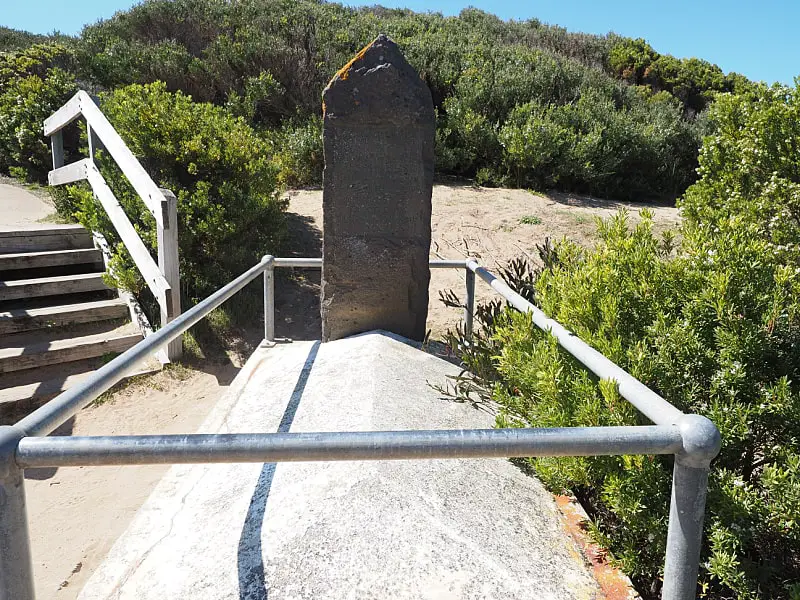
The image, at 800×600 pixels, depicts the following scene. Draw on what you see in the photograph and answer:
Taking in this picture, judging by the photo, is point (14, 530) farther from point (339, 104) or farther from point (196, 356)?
point (196, 356)

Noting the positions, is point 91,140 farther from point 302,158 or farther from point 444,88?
point 444,88

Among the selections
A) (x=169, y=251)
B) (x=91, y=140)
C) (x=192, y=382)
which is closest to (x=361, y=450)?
(x=169, y=251)

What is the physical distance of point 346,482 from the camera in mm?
2326

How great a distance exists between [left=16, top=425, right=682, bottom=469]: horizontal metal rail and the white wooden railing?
452cm

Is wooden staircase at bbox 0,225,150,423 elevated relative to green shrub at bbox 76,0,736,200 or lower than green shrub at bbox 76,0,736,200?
lower

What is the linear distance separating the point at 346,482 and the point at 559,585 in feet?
2.87

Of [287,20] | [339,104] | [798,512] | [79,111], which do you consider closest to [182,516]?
[798,512]

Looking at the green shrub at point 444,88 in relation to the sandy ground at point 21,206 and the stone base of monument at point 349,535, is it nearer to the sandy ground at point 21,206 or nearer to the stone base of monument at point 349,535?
the sandy ground at point 21,206

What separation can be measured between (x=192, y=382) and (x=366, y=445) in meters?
4.89

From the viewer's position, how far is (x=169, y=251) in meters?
5.39

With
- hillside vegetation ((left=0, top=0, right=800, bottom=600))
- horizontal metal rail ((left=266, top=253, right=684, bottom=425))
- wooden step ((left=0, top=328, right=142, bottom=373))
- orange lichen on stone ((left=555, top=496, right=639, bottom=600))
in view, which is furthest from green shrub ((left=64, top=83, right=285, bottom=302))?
orange lichen on stone ((left=555, top=496, right=639, bottom=600))

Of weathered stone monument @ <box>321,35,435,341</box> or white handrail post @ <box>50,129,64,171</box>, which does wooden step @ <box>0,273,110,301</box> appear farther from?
weathered stone monument @ <box>321,35,435,341</box>

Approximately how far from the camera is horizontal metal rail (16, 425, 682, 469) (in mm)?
1126

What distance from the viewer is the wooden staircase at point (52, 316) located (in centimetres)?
534
